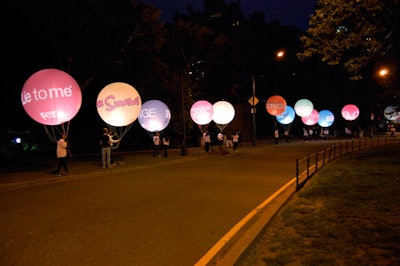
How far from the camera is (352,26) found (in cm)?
1405

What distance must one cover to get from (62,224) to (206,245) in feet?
10.9

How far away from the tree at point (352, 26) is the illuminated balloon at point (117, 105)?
813cm

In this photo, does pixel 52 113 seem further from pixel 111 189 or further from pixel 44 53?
pixel 44 53

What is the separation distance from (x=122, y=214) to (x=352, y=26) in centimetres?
1152

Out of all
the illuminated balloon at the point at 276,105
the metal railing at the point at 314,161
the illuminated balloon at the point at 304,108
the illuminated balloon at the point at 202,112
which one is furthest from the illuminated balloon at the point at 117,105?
the illuminated balloon at the point at 304,108

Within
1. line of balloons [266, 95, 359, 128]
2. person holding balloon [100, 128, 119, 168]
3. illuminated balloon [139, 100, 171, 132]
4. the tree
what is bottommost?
person holding balloon [100, 128, 119, 168]

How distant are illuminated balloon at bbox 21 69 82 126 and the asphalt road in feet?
8.14

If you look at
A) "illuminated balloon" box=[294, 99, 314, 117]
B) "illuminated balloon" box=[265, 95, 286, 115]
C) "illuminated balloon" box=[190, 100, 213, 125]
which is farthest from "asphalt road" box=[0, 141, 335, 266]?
"illuminated balloon" box=[294, 99, 314, 117]

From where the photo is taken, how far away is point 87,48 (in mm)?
24516

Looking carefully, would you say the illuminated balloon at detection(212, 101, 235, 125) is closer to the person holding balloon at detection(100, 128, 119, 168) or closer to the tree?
the person holding balloon at detection(100, 128, 119, 168)

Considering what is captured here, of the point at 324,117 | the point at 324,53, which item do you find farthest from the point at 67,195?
the point at 324,117

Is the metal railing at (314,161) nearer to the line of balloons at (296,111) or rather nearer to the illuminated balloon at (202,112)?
the line of balloons at (296,111)

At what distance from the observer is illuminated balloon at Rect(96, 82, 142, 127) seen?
15945 millimetres

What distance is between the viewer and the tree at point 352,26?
1245cm
